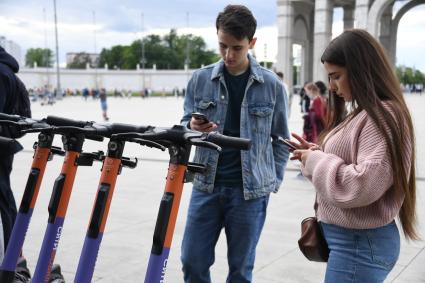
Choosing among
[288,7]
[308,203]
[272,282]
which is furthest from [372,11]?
[272,282]

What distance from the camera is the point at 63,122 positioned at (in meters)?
3.14

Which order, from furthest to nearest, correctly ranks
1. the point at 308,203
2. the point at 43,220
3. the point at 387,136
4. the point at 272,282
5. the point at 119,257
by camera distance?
the point at 308,203 → the point at 43,220 → the point at 119,257 → the point at 272,282 → the point at 387,136

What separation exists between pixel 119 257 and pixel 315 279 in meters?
1.79

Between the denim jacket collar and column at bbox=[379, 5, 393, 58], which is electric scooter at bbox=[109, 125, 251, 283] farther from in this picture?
column at bbox=[379, 5, 393, 58]

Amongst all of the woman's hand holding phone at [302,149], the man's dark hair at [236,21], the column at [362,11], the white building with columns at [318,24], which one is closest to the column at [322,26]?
the white building with columns at [318,24]

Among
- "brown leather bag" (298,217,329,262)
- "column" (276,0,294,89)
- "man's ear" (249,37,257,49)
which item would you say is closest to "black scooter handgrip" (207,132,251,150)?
"brown leather bag" (298,217,329,262)

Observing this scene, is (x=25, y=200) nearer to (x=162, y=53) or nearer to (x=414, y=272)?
(x=414, y=272)

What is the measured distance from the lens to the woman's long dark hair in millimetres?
2301

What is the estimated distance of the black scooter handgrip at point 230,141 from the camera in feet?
7.73

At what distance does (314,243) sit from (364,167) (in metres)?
0.52

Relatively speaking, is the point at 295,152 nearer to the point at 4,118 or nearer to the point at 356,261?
the point at 356,261

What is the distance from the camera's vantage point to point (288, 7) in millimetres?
56781

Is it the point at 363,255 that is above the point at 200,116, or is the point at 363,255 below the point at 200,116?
below

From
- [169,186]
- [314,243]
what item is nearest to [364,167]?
[314,243]
